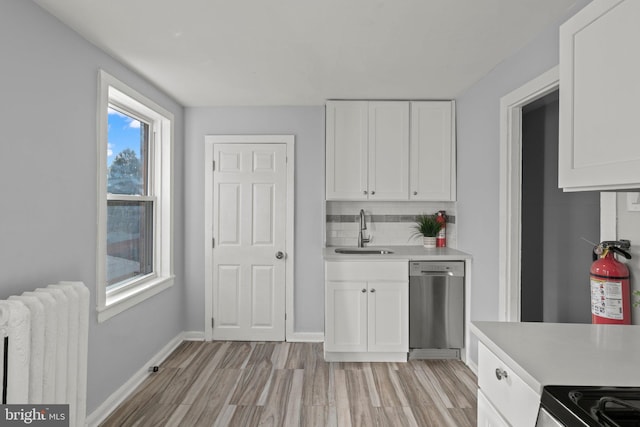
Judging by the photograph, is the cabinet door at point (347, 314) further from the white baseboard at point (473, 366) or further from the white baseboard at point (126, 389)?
the white baseboard at point (126, 389)

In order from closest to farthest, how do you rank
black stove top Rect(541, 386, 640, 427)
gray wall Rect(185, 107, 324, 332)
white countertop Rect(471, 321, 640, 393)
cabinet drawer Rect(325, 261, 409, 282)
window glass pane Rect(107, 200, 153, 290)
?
black stove top Rect(541, 386, 640, 427) < white countertop Rect(471, 321, 640, 393) < window glass pane Rect(107, 200, 153, 290) < cabinet drawer Rect(325, 261, 409, 282) < gray wall Rect(185, 107, 324, 332)

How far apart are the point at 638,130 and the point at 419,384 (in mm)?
2553

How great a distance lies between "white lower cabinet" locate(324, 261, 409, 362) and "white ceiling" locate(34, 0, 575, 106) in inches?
64.2

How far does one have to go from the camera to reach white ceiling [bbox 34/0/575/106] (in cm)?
212

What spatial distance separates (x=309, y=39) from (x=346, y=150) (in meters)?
1.60

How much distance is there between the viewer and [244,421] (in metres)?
2.62

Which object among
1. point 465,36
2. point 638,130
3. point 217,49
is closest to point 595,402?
point 638,130

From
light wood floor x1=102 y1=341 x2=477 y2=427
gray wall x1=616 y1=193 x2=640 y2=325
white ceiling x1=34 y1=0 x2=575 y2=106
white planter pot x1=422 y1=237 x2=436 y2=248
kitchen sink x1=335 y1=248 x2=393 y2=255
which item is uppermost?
white ceiling x1=34 y1=0 x2=575 y2=106

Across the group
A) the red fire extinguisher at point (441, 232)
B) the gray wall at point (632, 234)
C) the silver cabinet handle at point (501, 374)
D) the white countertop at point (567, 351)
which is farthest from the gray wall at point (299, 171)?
the silver cabinet handle at point (501, 374)

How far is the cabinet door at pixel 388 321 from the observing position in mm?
3635

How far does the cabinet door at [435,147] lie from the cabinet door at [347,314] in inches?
45.7

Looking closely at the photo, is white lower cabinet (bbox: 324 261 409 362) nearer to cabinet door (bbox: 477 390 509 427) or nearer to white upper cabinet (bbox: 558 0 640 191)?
cabinet door (bbox: 477 390 509 427)

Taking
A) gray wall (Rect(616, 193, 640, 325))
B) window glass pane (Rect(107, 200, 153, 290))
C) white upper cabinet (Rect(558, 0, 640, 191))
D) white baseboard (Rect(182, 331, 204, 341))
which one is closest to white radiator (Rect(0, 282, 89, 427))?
window glass pane (Rect(107, 200, 153, 290))

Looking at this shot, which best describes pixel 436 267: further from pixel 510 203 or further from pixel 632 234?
pixel 632 234
